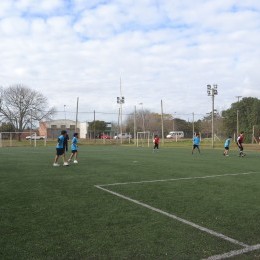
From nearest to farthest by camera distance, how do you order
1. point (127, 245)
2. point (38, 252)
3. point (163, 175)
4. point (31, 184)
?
point (38, 252) < point (127, 245) < point (31, 184) < point (163, 175)

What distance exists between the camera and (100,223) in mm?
6824

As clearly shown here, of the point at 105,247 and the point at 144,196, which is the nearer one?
the point at 105,247

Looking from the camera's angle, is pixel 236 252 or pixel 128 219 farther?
pixel 128 219

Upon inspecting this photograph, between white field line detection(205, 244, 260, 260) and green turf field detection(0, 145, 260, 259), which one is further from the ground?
green turf field detection(0, 145, 260, 259)

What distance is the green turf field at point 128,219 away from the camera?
5.43 m

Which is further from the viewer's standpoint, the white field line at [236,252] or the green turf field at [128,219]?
the green turf field at [128,219]

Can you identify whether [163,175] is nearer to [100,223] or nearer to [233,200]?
[233,200]

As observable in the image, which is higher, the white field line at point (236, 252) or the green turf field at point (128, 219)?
the green turf field at point (128, 219)

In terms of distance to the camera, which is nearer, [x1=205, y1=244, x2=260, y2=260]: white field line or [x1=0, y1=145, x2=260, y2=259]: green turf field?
[x1=205, y1=244, x2=260, y2=260]: white field line

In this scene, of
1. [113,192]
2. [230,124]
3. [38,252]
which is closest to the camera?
[38,252]

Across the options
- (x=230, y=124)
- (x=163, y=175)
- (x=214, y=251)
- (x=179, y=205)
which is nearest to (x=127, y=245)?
(x=214, y=251)

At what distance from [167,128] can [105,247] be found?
96.7 meters

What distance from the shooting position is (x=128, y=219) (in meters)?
7.17

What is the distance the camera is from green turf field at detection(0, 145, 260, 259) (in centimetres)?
543
